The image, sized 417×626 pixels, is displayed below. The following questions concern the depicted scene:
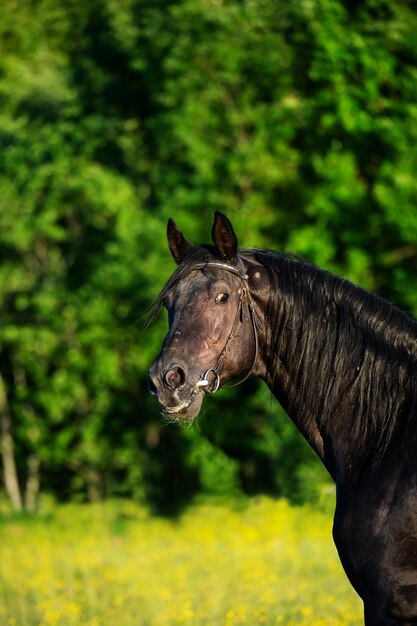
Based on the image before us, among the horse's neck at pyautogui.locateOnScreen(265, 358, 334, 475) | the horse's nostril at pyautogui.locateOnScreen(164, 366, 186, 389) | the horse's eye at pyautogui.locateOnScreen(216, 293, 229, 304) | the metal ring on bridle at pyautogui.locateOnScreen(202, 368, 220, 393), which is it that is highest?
the horse's eye at pyautogui.locateOnScreen(216, 293, 229, 304)

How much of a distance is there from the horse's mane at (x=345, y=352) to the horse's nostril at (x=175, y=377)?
581mm

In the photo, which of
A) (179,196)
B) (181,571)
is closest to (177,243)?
(181,571)

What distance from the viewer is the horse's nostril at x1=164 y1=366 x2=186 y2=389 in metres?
4.88

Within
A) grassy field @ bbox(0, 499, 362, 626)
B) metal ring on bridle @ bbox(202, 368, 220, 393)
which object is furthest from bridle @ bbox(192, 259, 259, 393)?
grassy field @ bbox(0, 499, 362, 626)

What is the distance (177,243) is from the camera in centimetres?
536

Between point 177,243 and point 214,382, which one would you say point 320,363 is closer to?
point 214,382

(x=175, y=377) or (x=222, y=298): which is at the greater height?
(x=222, y=298)

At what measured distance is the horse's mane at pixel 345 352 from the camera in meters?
4.83

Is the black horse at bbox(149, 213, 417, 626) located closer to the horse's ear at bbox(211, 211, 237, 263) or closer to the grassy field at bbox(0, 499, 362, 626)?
the horse's ear at bbox(211, 211, 237, 263)

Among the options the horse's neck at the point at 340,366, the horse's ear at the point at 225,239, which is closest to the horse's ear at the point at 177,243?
the horse's ear at the point at 225,239

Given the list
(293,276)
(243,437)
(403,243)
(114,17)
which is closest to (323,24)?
(403,243)

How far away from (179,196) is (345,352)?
13389mm

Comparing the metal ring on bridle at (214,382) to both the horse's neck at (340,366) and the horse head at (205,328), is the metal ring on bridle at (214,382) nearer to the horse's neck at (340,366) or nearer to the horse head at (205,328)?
the horse head at (205,328)

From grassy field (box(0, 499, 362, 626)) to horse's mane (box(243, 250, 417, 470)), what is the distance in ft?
9.64
